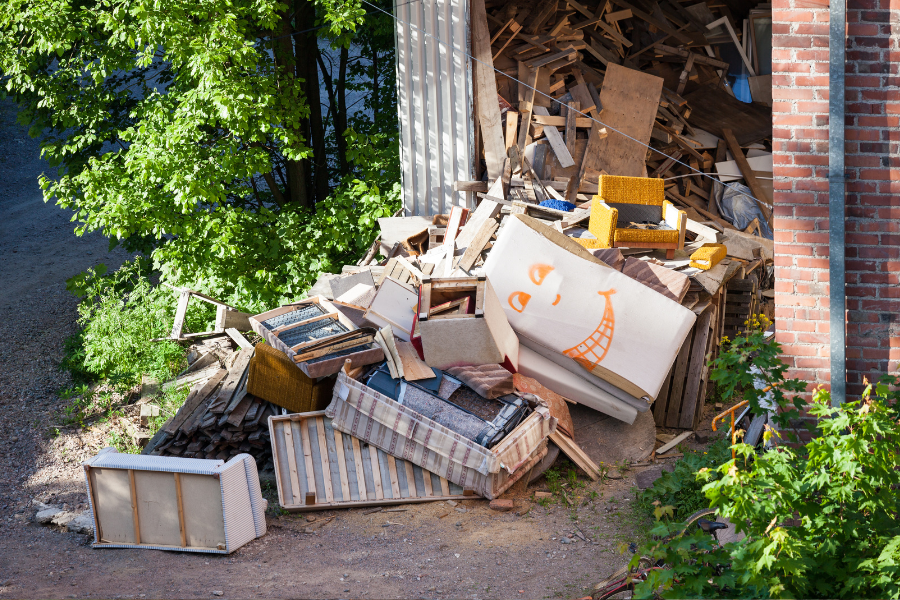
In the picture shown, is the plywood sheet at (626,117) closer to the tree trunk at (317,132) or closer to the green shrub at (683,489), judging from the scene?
the tree trunk at (317,132)

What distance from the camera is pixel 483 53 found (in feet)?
34.5

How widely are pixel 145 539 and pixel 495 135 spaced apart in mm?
6793

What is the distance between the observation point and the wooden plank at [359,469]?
23.3 feet

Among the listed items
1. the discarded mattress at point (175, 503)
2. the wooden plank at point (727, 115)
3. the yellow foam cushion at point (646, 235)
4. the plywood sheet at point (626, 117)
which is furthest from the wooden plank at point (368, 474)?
the wooden plank at point (727, 115)

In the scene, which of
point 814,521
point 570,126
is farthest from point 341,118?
point 814,521

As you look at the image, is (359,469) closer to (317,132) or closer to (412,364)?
(412,364)

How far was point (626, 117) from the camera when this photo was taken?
11477 mm

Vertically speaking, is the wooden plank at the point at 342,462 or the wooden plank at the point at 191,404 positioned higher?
the wooden plank at the point at 191,404

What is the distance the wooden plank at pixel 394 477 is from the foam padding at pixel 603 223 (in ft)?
11.4

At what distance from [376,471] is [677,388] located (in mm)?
3588

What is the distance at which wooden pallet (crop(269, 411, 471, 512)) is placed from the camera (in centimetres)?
707

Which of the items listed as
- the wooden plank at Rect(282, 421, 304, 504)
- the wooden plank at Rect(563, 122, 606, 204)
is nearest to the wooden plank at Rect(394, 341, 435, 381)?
the wooden plank at Rect(282, 421, 304, 504)

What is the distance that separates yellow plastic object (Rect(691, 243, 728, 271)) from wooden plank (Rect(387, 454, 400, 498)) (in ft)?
13.5

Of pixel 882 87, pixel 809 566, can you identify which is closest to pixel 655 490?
pixel 809 566
